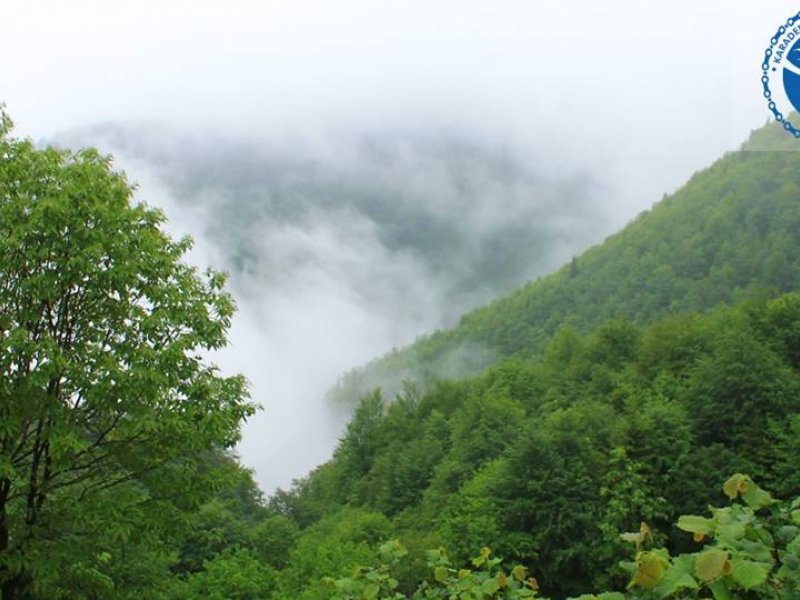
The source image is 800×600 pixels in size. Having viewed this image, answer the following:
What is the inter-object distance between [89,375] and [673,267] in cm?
13251

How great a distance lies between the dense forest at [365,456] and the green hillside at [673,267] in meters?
16.7

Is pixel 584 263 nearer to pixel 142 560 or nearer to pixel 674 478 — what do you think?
pixel 674 478

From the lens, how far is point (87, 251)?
862 centimetres

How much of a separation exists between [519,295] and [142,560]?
505 ft

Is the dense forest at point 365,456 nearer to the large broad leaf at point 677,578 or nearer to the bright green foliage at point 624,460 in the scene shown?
the large broad leaf at point 677,578

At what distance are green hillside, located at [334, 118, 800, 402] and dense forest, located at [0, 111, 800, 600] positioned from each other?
16665 mm

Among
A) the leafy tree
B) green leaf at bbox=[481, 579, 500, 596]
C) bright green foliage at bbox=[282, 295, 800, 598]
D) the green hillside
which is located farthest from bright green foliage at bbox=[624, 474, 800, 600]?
the green hillside

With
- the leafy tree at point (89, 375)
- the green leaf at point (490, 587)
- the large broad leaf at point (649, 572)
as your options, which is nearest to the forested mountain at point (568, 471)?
the large broad leaf at point (649, 572)

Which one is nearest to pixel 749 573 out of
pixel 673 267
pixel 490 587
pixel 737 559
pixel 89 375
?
pixel 737 559

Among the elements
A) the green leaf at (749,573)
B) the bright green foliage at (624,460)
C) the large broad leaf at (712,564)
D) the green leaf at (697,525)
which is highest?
the bright green foliage at (624,460)

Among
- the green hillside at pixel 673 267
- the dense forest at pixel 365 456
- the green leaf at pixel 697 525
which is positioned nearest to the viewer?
the green leaf at pixel 697 525

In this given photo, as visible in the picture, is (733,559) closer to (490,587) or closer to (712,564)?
(712,564)

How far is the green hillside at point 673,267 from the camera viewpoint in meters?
118

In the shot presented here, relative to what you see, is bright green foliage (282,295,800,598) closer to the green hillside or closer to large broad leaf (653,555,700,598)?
large broad leaf (653,555,700,598)
